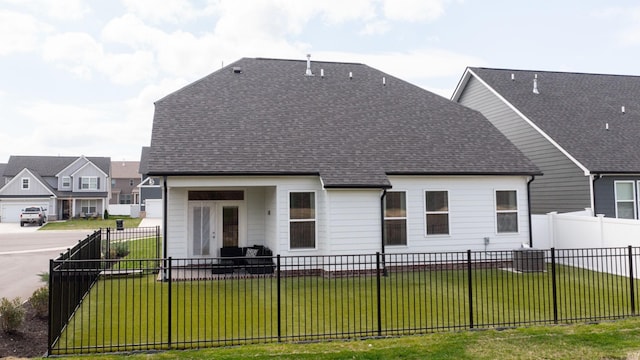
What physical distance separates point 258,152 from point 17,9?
8553mm

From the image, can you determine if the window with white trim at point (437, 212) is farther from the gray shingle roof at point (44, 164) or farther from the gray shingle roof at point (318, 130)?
the gray shingle roof at point (44, 164)

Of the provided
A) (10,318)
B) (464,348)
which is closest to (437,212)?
(464,348)

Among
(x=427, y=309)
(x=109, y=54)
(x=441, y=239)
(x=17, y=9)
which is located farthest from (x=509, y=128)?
(x=17, y=9)

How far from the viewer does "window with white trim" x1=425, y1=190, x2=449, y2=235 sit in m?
15.9

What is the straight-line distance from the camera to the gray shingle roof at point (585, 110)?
17656 millimetres

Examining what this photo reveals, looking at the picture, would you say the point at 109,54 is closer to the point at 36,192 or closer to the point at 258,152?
the point at 258,152

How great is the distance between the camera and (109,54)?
719 inches

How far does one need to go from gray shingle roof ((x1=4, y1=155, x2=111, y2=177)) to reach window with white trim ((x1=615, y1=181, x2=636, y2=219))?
53515 millimetres

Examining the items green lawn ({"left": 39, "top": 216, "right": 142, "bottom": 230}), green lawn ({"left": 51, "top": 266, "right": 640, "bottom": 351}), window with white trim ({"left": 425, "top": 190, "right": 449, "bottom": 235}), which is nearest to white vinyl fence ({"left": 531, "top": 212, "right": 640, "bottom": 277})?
green lawn ({"left": 51, "top": 266, "right": 640, "bottom": 351})

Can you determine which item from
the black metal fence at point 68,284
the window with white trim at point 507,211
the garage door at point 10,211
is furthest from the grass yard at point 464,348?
the garage door at point 10,211

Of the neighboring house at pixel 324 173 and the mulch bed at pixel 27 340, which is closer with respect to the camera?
the mulch bed at pixel 27 340

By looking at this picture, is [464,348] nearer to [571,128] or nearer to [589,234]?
[589,234]

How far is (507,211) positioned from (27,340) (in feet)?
47.7

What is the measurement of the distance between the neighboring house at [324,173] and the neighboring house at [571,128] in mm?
2298
